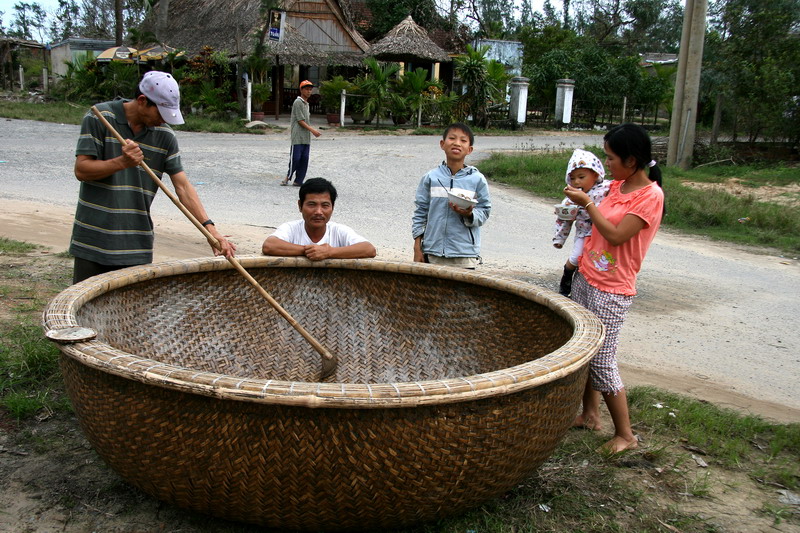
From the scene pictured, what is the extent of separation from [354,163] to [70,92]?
49.5 ft

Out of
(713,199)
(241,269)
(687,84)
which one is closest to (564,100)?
(687,84)

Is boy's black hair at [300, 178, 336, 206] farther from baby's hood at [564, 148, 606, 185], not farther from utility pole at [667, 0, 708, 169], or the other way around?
utility pole at [667, 0, 708, 169]

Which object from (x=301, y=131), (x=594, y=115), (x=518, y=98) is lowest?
(x=301, y=131)

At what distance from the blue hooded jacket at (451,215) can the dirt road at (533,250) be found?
3.83ft

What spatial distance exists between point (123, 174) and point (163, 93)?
40 cm

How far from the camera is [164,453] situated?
77.0 inches

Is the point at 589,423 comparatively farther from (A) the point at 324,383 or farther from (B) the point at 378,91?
(B) the point at 378,91

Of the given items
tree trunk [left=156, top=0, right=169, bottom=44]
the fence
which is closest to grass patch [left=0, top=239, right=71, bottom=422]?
the fence

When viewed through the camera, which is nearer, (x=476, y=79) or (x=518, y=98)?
(x=476, y=79)

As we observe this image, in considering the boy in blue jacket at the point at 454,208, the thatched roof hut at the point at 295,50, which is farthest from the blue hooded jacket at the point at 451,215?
the thatched roof hut at the point at 295,50

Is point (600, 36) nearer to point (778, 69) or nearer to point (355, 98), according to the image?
point (355, 98)

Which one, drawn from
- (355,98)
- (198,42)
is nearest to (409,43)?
A: (355,98)

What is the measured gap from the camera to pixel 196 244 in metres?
6.04

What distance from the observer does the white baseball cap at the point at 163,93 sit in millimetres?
2816
